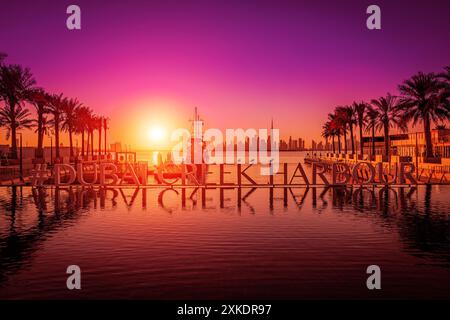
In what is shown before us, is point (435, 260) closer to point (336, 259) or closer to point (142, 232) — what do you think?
point (336, 259)

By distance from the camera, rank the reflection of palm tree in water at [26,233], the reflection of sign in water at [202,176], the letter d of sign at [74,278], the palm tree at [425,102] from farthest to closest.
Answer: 1. the palm tree at [425,102]
2. the reflection of sign in water at [202,176]
3. the reflection of palm tree in water at [26,233]
4. the letter d of sign at [74,278]

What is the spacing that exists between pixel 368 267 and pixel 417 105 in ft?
163

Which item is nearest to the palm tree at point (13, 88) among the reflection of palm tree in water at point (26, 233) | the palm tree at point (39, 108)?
the palm tree at point (39, 108)

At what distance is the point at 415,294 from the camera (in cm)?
900

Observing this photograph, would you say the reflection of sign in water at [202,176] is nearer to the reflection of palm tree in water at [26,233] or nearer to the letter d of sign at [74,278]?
the reflection of palm tree in water at [26,233]

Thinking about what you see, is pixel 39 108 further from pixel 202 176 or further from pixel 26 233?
pixel 26 233

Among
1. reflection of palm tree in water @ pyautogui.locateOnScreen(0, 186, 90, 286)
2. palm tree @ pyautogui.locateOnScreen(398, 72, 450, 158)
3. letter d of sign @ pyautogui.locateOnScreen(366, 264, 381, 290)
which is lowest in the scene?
letter d of sign @ pyautogui.locateOnScreen(366, 264, 381, 290)

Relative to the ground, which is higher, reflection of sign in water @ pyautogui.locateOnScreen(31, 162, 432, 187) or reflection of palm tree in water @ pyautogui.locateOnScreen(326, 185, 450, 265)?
reflection of sign in water @ pyautogui.locateOnScreen(31, 162, 432, 187)

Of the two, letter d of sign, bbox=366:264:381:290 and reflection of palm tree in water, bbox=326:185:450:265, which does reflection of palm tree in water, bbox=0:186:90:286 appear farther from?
reflection of palm tree in water, bbox=326:185:450:265

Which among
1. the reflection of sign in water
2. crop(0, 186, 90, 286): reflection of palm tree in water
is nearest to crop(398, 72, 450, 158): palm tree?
the reflection of sign in water

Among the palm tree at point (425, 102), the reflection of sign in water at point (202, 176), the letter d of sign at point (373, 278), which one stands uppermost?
the palm tree at point (425, 102)

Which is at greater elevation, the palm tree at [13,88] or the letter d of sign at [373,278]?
the palm tree at [13,88]

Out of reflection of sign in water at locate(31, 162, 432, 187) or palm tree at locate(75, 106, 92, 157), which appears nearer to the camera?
reflection of sign in water at locate(31, 162, 432, 187)
